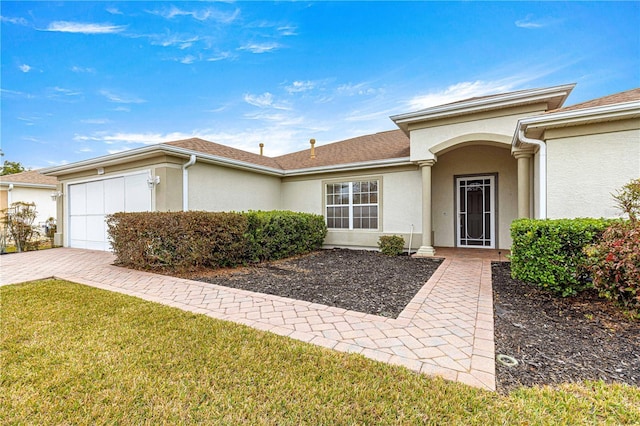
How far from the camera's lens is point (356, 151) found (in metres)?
12.1

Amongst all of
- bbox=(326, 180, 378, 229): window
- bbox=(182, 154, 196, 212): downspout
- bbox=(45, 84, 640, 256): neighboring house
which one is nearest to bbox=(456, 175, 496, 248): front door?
bbox=(45, 84, 640, 256): neighboring house

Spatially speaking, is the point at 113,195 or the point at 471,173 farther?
the point at 471,173

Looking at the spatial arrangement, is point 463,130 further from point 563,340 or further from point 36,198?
point 36,198

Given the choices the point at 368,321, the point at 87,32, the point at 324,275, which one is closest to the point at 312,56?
the point at 87,32

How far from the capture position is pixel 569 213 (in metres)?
5.62

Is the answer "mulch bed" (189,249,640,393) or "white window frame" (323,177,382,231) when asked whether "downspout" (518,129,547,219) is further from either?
"white window frame" (323,177,382,231)

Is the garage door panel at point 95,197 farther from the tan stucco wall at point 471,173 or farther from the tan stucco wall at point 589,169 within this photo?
the tan stucco wall at point 589,169

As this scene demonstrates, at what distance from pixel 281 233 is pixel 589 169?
7302 mm

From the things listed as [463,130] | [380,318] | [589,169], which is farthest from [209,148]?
[589,169]

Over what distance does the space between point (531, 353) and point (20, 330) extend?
18.8ft

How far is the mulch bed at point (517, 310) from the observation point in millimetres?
2545

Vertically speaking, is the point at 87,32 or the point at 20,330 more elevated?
the point at 87,32

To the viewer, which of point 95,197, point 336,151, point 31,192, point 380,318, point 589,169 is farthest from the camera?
point 31,192

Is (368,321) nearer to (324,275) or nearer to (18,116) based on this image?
(324,275)
